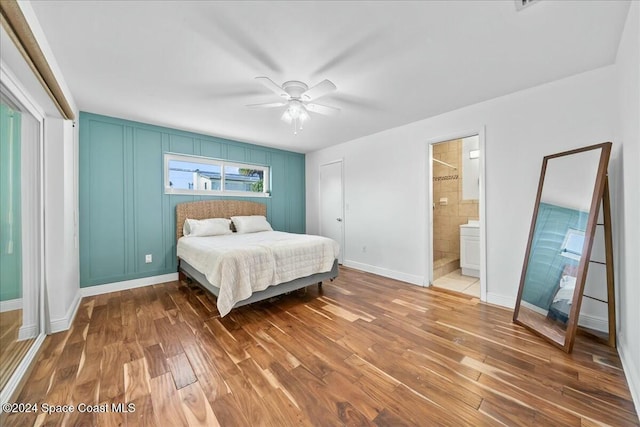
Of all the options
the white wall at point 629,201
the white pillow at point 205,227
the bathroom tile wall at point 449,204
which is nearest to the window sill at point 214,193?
the white pillow at point 205,227

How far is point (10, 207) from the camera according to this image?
1.75m

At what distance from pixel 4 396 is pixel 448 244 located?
5.34 m

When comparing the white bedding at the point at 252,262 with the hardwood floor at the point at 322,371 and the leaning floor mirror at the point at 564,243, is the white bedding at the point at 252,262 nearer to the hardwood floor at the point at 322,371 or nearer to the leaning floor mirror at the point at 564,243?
the hardwood floor at the point at 322,371

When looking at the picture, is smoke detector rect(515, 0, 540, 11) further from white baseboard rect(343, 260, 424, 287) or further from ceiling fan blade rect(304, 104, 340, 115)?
white baseboard rect(343, 260, 424, 287)

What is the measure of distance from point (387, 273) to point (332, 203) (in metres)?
1.74

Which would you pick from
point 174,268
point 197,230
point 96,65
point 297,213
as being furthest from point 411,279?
point 96,65

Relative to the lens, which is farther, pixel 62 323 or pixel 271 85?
pixel 62 323

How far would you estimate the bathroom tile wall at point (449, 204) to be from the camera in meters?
4.51

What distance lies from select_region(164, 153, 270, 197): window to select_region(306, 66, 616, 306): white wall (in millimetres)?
1729

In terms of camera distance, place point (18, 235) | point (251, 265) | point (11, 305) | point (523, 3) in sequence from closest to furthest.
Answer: point (523, 3) < point (11, 305) < point (18, 235) < point (251, 265)

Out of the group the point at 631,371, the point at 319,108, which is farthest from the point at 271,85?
the point at 631,371

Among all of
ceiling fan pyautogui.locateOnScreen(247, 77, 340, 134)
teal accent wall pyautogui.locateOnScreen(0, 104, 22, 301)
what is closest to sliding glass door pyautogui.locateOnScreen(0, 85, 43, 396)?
teal accent wall pyautogui.locateOnScreen(0, 104, 22, 301)

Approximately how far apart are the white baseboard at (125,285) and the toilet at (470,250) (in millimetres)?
4564

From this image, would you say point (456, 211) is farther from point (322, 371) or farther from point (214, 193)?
point (214, 193)
